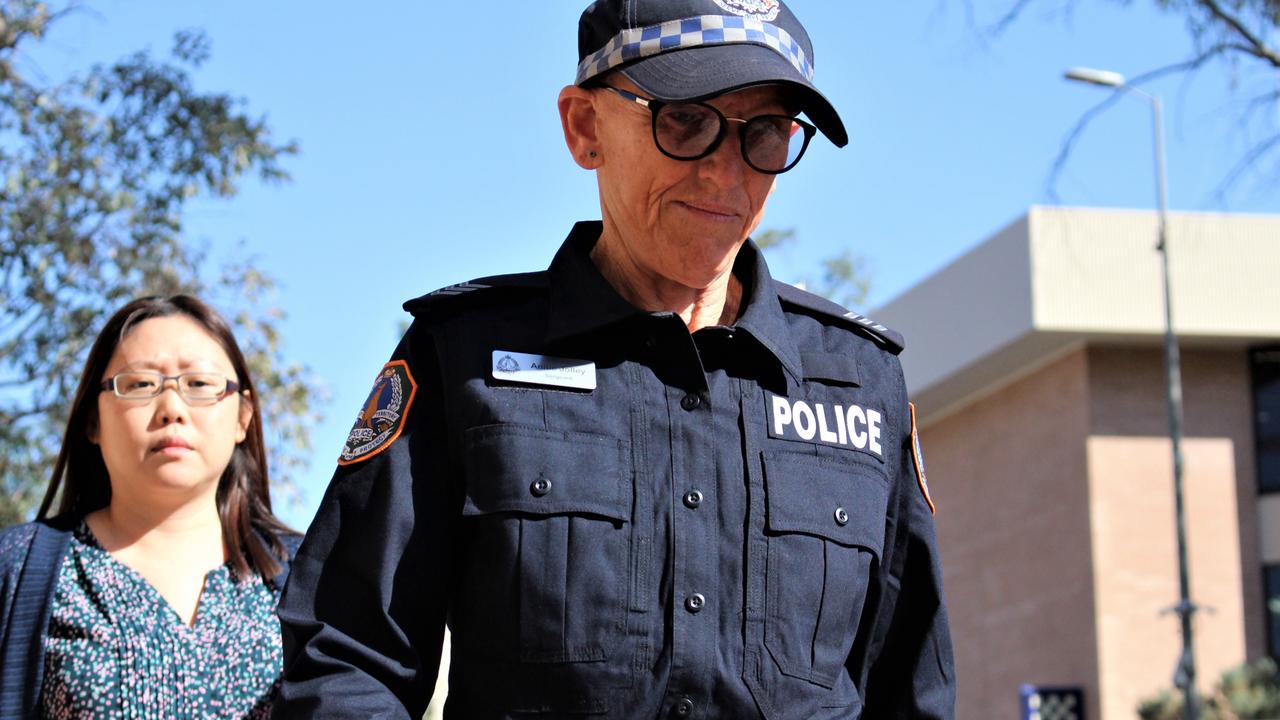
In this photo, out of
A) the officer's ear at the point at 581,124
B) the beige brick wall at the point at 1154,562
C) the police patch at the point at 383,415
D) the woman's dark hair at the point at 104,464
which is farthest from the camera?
the beige brick wall at the point at 1154,562

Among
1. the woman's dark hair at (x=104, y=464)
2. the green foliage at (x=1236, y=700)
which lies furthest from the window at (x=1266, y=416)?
the woman's dark hair at (x=104, y=464)

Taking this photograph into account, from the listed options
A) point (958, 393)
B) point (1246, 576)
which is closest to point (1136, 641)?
point (1246, 576)

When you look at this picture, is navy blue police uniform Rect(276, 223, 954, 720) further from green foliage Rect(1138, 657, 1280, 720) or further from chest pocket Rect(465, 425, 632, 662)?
green foliage Rect(1138, 657, 1280, 720)

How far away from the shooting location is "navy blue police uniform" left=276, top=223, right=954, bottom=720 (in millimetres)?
2553

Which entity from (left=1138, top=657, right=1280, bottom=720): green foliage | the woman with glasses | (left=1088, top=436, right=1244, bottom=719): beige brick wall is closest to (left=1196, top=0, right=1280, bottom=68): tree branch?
the woman with glasses

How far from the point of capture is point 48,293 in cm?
1260

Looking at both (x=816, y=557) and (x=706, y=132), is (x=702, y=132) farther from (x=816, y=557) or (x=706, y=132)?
(x=816, y=557)

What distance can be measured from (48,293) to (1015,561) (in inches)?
1026

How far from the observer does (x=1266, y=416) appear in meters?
34.0

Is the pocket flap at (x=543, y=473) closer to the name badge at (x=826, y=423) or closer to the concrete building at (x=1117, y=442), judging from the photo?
the name badge at (x=826, y=423)

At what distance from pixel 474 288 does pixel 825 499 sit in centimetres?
61

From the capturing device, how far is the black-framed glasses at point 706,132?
2678 millimetres

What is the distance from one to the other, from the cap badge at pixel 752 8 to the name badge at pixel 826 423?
0.57 meters

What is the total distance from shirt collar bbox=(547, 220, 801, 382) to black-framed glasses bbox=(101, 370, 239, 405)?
193 cm
